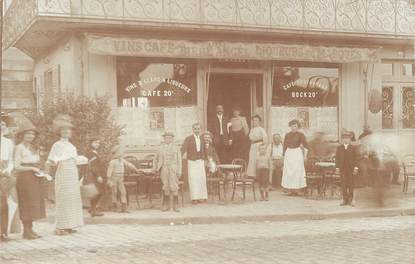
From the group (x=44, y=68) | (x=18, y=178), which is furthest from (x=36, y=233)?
(x=44, y=68)

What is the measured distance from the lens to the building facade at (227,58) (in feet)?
47.0

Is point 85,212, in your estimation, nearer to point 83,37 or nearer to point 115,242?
point 115,242

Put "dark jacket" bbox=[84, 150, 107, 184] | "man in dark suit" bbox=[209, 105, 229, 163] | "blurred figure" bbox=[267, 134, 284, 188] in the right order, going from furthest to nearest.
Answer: "man in dark suit" bbox=[209, 105, 229, 163]
"blurred figure" bbox=[267, 134, 284, 188]
"dark jacket" bbox=[84, 150, 107, 184]

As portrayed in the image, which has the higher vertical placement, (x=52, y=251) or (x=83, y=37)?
(x=83, y=37)

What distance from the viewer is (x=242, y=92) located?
54.7ft

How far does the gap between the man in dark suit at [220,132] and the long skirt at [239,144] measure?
0.20 m

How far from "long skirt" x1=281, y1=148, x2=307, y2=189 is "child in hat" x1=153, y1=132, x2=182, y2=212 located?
3.09m

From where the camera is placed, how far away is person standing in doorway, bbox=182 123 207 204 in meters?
12.9

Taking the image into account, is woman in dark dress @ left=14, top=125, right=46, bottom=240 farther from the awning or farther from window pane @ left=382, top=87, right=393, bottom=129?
window pane @ left=382, top=87, right=393, bottom=129

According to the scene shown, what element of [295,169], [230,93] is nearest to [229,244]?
[295,169]

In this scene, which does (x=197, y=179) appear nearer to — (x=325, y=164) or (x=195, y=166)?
(x=195, y=166)

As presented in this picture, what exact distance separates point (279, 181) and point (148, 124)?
3473mm

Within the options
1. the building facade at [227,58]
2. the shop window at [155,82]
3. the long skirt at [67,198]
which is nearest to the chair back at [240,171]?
the building facade at [227,58]

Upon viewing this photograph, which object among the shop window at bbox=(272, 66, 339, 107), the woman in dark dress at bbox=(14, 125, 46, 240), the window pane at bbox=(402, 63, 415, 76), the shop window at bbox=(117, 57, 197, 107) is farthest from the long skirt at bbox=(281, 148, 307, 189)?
the woman in dark dress at bbox=(14, 125, 46, 240)
